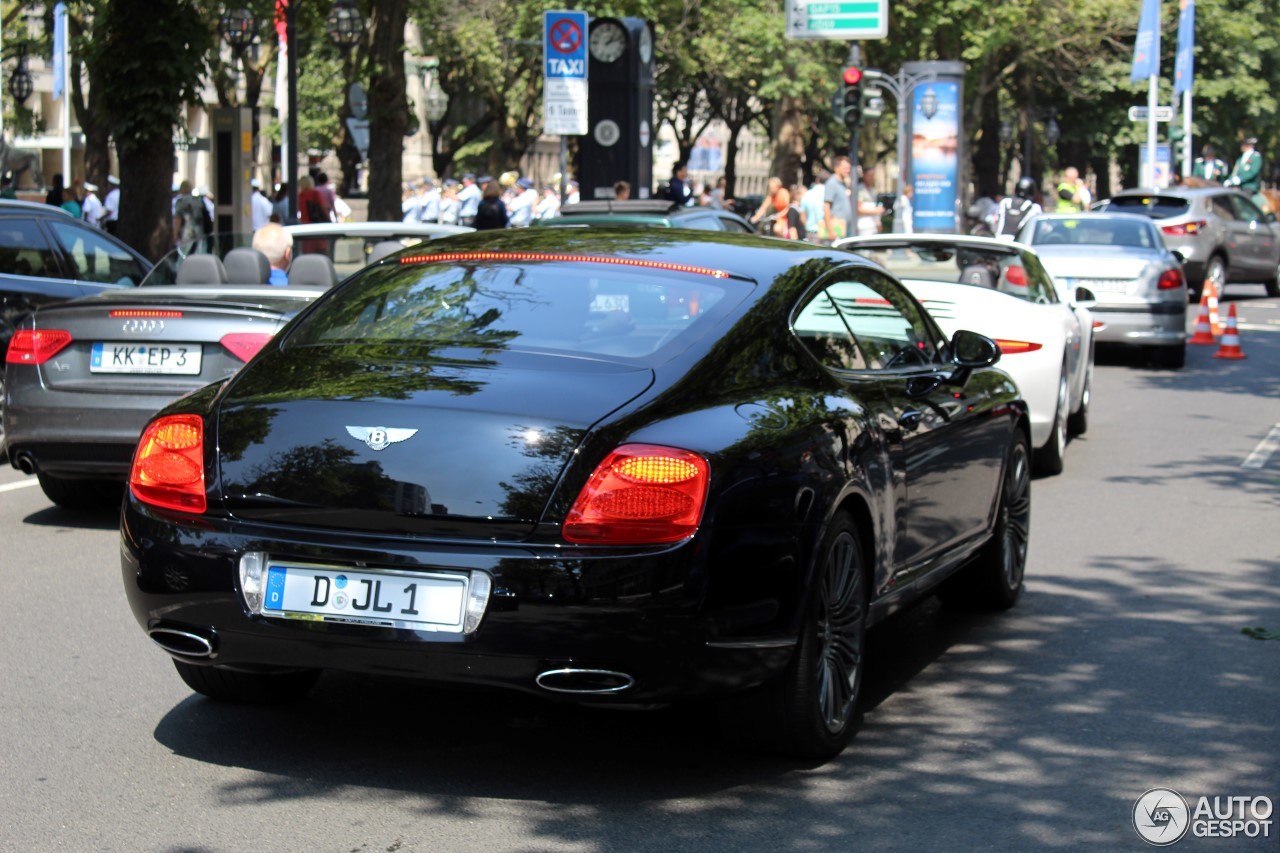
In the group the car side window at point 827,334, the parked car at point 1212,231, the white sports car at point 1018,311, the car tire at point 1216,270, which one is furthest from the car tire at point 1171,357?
the car side window at point 827,334

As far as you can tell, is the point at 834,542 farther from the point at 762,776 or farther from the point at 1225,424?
the point at 1225,424

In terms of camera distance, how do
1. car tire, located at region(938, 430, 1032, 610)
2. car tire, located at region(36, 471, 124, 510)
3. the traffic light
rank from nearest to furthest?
1. car tire, located at region(938, 430, 1032, 610)
2. car tire, located at region(36, 471, 124, 510)
3. the traffic light

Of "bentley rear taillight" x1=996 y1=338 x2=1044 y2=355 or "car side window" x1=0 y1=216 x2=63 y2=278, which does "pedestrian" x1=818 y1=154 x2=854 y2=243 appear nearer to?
"bentley rear taillight" x1=996 y1=338 x2=1044 y2=355

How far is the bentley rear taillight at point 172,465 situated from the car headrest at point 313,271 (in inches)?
174

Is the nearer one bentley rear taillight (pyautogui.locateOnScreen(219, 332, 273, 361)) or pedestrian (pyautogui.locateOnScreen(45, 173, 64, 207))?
bentley rear taillight (pyautogui.locateOnScreen(219, 332, 273, 361))

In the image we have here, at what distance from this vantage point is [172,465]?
16.5 ft

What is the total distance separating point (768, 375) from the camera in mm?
5266

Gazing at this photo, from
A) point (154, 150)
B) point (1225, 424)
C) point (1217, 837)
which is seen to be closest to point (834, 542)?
point (1217, 837)

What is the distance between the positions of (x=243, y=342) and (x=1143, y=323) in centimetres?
1166

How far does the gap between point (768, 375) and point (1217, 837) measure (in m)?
1.65

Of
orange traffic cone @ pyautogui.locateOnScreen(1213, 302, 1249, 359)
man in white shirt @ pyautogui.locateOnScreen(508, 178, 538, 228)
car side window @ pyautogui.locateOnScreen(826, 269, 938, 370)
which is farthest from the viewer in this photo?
man in white shirt @ pyautogui.locateOnScreen(508, 178, 538, 228)

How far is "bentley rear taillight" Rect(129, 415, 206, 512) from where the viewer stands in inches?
194

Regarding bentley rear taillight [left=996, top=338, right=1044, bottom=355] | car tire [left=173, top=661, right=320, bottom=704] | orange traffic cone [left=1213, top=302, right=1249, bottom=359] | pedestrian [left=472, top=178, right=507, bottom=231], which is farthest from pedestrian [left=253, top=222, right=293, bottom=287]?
pedestrian [left=472, top=178, right=507, bottom=231]

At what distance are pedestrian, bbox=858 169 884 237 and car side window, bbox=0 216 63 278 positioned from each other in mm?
18724
